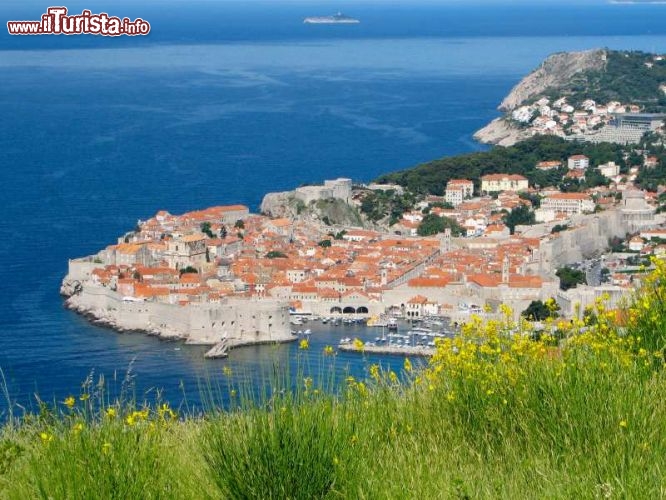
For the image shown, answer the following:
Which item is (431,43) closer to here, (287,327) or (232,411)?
(287,327)

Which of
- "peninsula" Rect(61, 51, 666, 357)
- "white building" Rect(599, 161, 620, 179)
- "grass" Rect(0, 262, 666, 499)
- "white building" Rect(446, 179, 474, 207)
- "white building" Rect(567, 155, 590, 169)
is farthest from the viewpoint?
"white building" Rect(567, 155, 590, 169)

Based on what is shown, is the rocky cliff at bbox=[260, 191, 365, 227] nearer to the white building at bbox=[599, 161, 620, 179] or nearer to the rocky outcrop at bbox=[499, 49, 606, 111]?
the white building at bbox=[599, 161, 620, 179]

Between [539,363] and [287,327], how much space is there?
51.1 feet

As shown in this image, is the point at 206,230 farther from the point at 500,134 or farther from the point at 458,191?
the point at 500,134

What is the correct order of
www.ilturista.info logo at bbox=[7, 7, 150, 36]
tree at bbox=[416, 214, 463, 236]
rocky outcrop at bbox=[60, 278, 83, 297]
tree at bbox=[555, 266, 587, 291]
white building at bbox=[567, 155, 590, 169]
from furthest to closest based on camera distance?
white building at bbox=[567, 155, 590, 169] → www.ilturista.info logo at bbox=[7, 7, 150, 36] → tree at bbox=[416, 214, 463, 236] → rocky outcrop at bbox=[60, 278, 83, 297] → tree at bbox=[555, 266, 587, 291]

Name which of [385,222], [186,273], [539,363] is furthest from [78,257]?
[539,363]

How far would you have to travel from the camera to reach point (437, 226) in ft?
91.2

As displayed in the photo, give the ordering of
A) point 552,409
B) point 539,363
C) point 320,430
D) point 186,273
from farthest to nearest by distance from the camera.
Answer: point 186,273
point 539,363
point 552,409
point 320,430

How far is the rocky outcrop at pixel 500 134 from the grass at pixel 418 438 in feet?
119

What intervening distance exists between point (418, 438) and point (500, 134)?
3946 cm

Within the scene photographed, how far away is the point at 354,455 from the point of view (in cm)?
366

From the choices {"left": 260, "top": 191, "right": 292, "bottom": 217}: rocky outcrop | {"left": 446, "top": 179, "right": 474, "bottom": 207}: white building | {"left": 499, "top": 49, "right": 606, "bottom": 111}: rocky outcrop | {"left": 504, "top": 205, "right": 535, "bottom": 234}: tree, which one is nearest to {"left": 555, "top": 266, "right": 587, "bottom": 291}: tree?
{"left": 504, "top": 205, "right": 535, "bottom": 234}: tree

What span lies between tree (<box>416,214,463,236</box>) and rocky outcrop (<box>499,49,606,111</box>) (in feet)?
72.2

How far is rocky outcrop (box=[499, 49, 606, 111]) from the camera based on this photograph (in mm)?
50469
